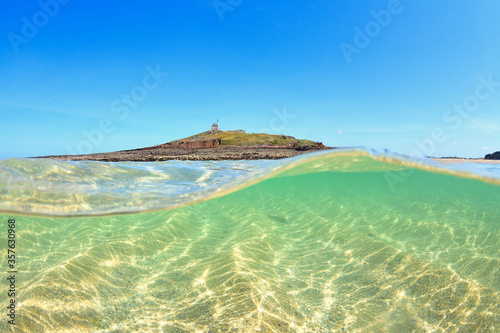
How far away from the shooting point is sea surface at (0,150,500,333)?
405 cm

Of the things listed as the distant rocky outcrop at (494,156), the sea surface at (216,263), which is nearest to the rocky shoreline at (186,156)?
the sea surface at (216,263)

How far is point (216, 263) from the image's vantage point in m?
5.70

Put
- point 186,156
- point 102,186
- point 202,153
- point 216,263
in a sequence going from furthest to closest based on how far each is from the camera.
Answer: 1. point 202,153
2. point 186,156
3. point 102,186
4. point 216,263

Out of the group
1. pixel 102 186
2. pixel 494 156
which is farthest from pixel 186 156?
pixel 494 156

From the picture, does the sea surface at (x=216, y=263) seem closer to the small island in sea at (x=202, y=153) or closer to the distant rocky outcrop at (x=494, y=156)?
the small island in sea at (x=202, y=153)

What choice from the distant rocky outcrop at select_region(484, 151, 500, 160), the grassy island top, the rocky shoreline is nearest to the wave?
the rocky shoreline

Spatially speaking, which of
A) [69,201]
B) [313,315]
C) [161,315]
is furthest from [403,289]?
[69,201]

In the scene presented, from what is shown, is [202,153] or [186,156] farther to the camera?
→ [202,153]

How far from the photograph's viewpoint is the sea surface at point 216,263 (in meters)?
4.05

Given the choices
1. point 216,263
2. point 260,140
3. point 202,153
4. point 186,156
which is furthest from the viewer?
point 260,140

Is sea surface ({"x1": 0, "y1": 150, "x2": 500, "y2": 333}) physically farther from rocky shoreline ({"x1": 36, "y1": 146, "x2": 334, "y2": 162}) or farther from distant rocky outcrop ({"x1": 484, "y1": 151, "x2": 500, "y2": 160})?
distant rocky outcrop ({"x1": 484, "y1": 151, "x2": 500, "y2": 160})

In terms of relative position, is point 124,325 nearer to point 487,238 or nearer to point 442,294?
point 442,294

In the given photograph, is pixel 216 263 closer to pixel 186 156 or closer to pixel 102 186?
pixel 102 186

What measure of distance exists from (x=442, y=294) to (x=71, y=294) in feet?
23.0
